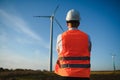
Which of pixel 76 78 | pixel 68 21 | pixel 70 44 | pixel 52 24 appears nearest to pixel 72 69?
pixel 76 78

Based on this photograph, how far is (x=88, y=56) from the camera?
532 cm

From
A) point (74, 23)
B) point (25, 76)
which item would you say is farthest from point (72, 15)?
point (25, 76)

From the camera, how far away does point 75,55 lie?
207 inches

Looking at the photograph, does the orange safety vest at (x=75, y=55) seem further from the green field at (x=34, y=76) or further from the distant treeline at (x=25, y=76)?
the distant treeline at (x=25, y=76)

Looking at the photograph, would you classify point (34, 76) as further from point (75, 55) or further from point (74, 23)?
point (75, 55)

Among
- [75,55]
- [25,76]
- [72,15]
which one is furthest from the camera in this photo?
[25,76]

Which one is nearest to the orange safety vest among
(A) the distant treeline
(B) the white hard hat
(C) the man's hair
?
(C) the man's hair

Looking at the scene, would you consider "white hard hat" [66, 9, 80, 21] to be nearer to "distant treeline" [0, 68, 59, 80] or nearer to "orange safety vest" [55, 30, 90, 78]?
"orange safety vest" [55, 30, 90, 78]

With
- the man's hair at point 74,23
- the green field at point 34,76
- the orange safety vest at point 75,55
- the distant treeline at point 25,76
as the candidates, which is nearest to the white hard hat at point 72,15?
the man's hair at point 74,23

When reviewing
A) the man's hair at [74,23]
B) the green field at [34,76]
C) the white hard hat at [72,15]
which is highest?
the white hard hat at [72,15]

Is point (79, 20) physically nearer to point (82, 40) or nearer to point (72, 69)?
point (82, 40)

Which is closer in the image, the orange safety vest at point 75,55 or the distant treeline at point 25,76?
the orange safety vest at point 75,55

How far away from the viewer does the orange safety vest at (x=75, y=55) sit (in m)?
5.22

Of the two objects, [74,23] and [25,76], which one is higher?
[74,23]
